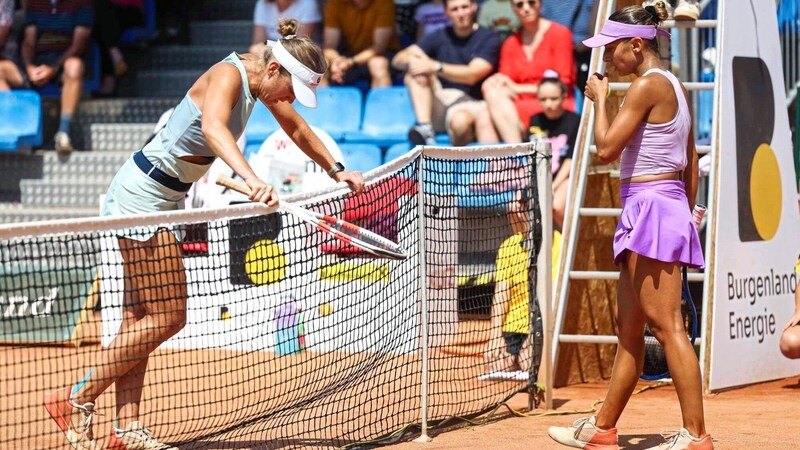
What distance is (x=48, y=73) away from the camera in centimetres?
1329

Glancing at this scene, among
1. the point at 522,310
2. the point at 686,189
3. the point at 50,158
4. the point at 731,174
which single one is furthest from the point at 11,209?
the point at 686,189

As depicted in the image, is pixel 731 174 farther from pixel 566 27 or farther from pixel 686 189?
pixel 566 27

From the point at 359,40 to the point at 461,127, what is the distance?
7.04ft

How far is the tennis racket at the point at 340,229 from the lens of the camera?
17.6ft

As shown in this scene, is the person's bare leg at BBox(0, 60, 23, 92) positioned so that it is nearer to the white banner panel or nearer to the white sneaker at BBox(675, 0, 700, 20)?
the white sneaker at BBox(675, 0, 700, 20)

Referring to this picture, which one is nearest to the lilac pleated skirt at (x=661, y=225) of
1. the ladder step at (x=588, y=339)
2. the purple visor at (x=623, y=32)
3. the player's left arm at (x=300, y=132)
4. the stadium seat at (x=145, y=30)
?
the purple visor at (x=623, y=32)

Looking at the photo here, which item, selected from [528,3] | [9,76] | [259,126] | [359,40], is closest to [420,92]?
[528,3]

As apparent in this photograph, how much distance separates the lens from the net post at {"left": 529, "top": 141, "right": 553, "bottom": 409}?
7.01 metres

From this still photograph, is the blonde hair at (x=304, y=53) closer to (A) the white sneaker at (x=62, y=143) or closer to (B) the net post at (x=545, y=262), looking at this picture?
(B) the net post at (x=545, y=262)

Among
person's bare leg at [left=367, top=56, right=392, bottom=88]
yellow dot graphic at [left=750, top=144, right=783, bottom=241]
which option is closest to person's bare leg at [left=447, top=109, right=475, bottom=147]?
person's bare leg at [left=367, top=56, right=392, bottom=88]

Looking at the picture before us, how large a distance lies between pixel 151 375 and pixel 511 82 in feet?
14.1

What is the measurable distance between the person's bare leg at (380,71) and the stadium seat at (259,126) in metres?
1.08

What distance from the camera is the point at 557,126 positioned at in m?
10.4

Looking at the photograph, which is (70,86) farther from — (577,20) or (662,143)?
(662,143)
